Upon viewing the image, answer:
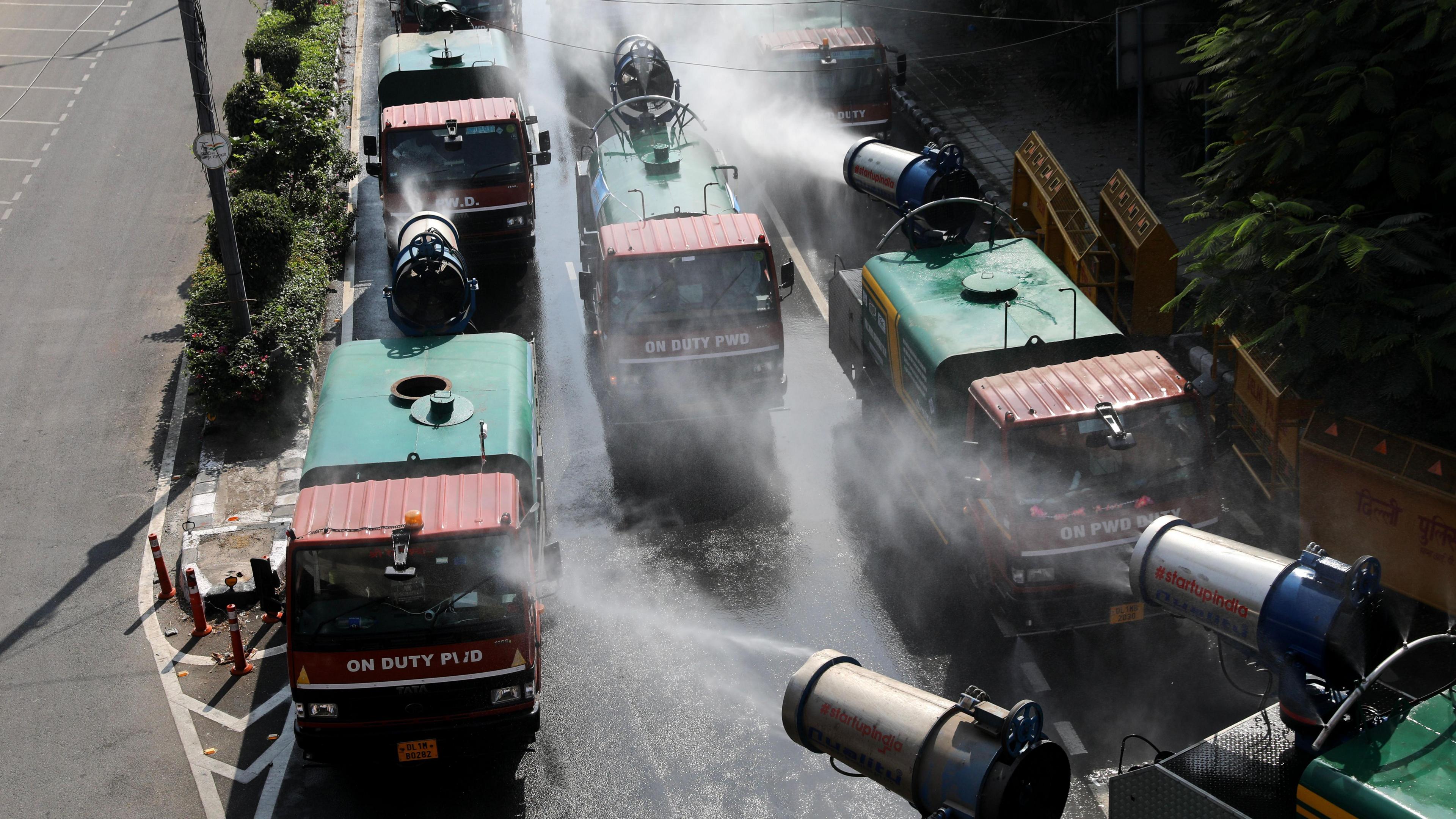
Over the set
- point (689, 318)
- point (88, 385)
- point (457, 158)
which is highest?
point (457, 158)

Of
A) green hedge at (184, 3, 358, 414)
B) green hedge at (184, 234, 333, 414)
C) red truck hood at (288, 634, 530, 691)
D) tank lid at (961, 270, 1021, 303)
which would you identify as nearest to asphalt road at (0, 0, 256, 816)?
green hedge at (184, 234, 333, 414)

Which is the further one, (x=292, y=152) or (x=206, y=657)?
(x=292, y=152)

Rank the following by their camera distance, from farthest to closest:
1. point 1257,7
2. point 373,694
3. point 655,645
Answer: point 1257,7
point 655,645
point 373,694

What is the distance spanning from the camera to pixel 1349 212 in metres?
10.9

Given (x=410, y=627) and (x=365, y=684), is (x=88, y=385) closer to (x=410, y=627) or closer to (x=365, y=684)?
(x=365, y=684)

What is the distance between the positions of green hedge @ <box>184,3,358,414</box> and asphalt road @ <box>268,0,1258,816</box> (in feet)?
5.35

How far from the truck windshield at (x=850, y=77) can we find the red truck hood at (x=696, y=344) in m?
10.0

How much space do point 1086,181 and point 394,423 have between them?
14.9 meters

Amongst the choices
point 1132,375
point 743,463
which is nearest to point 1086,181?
point 743,463

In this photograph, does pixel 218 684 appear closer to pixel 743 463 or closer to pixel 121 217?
pixel 743 463

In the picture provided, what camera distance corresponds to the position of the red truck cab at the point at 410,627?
30.5 feet

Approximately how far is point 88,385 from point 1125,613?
13488mm

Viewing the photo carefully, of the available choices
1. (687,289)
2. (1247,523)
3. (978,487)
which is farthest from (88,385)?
(1247,523)

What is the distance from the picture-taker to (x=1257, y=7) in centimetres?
1276
